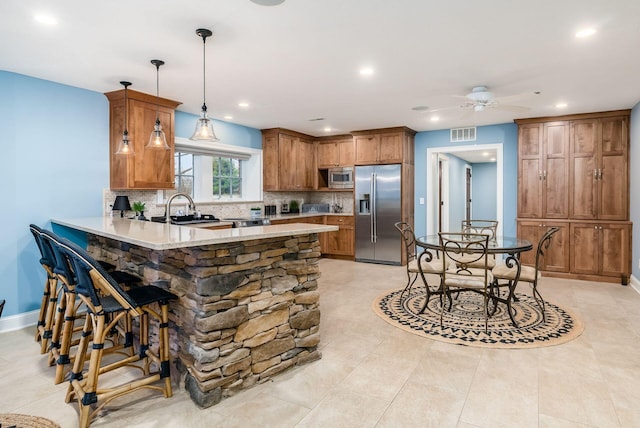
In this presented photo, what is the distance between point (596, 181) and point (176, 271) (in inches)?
217

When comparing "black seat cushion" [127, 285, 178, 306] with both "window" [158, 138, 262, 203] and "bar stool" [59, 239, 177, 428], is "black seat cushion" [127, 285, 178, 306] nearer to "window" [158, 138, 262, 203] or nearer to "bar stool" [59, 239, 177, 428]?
"bar stool" [59, 239, 177, 428]

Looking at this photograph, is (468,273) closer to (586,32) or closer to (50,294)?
(586,32)

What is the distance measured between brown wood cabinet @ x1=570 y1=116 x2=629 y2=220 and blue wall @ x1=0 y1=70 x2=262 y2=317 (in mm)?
5907

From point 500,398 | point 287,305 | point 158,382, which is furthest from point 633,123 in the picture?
point 158,382

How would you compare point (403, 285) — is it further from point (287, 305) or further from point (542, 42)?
point (542, 42)

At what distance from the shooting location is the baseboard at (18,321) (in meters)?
3.43

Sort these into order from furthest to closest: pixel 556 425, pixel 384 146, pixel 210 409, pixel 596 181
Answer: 1. pixel 384 146
2. pixel 596 181
3. pixel 210 409
4. pixel 556 425

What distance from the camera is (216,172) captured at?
5910mm

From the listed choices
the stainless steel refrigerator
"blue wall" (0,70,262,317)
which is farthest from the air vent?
"blue wall" (0,70,262,317)

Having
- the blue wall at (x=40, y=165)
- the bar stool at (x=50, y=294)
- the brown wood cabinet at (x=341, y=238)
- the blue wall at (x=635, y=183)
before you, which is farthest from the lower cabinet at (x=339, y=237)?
the bar stool at (x=50, y=294)

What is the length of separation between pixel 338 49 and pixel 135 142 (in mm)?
2515

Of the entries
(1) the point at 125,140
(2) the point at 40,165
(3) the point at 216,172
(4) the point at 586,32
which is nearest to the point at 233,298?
(1) the point at 125,140

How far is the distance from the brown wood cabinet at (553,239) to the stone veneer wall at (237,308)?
408cm

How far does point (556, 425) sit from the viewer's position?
1995mm
